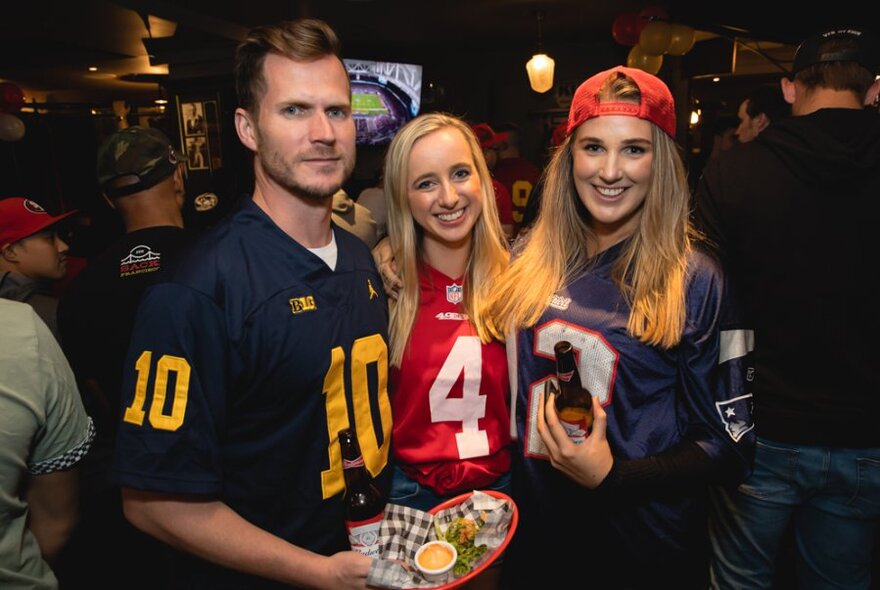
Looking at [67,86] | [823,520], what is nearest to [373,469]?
[823,520]

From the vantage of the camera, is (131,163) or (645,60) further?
(645,60)

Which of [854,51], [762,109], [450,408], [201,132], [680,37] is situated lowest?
[450,408]

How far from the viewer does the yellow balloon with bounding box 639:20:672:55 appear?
6375 millimetres

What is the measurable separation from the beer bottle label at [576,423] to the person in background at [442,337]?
0.46m

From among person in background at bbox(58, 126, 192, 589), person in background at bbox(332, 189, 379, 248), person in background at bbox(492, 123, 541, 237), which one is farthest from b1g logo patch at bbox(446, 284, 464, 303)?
person in background at bbox(492, 123, 541, 237)

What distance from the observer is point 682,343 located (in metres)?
1.47

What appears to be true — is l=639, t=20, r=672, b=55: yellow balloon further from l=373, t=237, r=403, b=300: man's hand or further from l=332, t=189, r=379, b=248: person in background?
l=373, t=237, r=403, b=300: man's hand

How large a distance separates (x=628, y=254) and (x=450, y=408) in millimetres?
805

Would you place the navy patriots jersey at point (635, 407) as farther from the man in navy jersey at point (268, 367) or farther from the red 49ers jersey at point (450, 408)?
the man in navy jersey at point (268, 367)

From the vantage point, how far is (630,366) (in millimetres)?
1516

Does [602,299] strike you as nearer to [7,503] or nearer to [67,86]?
[7,503]

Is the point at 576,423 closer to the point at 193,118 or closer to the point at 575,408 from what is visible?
the point at 575,408

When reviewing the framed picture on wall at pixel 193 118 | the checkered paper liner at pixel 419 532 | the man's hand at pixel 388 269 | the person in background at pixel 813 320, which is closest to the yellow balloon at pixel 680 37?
the person in background at pixel 813 320

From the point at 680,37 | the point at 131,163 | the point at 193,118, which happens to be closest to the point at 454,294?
the point at 131,163
